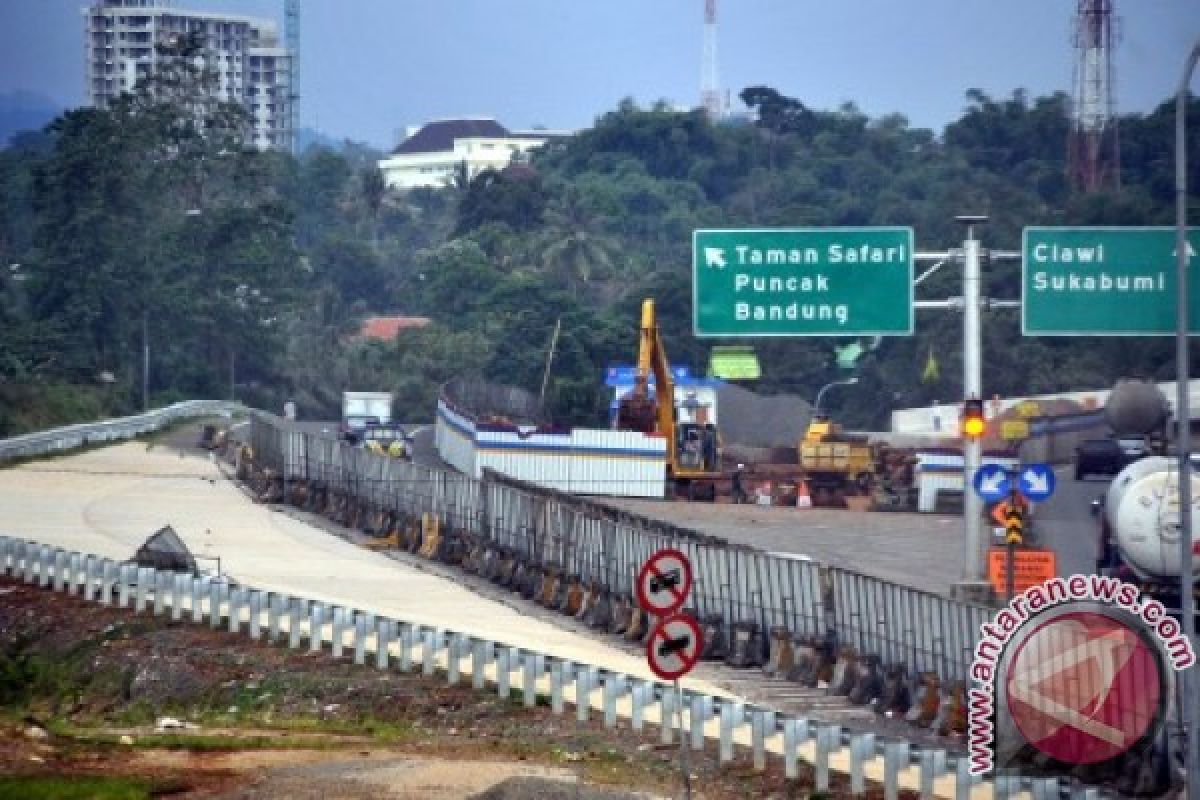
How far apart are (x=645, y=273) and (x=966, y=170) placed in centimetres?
3223

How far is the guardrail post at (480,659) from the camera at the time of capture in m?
32.5

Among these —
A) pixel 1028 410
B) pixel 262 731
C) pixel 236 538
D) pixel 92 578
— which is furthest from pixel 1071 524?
pixel 262 731

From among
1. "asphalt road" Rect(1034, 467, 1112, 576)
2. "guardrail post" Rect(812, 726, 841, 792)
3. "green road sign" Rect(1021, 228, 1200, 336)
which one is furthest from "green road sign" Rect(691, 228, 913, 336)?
"guardrail post" Rect(812, 726, 841, 792)

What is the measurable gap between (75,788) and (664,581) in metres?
5.50

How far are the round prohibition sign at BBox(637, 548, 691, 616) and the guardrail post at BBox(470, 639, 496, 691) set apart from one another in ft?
30.3

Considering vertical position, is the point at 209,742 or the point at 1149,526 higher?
the point at 1149,526

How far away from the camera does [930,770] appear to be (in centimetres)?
2431

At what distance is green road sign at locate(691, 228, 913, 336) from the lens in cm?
4350

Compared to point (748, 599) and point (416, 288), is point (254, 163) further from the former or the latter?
point (748, 599)

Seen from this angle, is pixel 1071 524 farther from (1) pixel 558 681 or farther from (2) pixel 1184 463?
(2) pixel 1184 463

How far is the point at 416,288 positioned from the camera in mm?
169375

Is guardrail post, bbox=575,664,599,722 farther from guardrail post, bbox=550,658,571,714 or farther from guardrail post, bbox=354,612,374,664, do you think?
guardrail post, bbox=354,612,374,664

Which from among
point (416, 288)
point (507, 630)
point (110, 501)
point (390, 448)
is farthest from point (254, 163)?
point (507, 630)

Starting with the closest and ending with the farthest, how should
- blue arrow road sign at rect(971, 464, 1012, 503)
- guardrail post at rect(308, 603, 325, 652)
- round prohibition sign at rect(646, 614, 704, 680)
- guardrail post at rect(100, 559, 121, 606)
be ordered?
round prohibition sign at rect(646, 614, 704, 680)
guardrail post at rect(308, 603, 325, 652)
blue arrow road sign at rect(971, 464, 1012, 503)
guardrail post at rect(100, 559, 121, 606)
